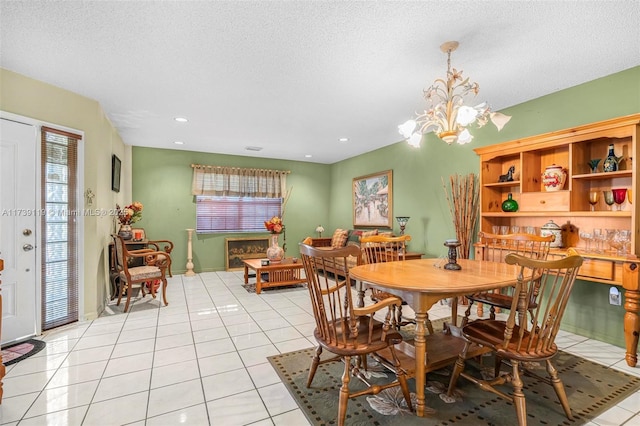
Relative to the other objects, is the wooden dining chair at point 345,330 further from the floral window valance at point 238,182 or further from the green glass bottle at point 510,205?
the floral window valance at point 238,182

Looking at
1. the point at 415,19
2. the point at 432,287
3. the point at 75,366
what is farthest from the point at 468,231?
the point at 75,366

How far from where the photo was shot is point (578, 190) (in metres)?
2.97

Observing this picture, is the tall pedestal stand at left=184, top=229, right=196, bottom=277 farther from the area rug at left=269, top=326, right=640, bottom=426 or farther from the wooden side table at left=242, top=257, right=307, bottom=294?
the area rug at left=269, top=326, right=640, bottom=426

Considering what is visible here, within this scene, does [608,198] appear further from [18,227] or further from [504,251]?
[18,227]

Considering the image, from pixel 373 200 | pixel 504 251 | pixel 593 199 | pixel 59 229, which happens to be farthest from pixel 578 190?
pixel 59 229

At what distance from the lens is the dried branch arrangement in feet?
13.0

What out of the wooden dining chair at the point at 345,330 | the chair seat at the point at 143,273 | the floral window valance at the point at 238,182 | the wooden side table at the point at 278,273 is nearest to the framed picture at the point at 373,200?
the floral window valance at the point at 238,182

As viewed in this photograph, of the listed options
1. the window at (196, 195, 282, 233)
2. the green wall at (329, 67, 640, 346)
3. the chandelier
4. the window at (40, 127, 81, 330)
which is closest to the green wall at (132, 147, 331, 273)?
the window at (196, 195, 282, 233)

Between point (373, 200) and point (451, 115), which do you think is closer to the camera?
point (451, 115)

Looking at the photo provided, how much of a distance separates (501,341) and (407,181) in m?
3.74

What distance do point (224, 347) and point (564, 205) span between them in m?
3.56

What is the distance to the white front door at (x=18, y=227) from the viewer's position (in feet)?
8.99

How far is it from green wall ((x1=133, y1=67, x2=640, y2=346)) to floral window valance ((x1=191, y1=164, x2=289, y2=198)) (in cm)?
19

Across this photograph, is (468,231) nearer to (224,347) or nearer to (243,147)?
(224,347)
